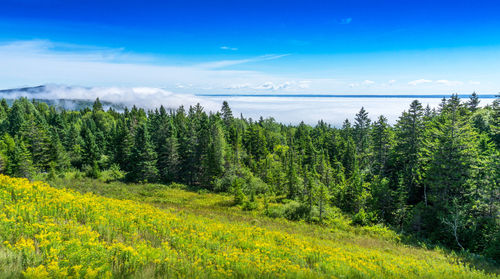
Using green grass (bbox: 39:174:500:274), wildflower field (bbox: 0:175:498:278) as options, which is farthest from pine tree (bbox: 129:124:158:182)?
wildflower field (bbox: 0:175:498:278)

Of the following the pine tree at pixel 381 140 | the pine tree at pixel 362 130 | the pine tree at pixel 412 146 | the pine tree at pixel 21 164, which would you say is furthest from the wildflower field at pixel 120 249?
the pine tree at pixel 362 130

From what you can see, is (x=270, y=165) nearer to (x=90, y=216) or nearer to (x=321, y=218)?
(x=321, y=218)

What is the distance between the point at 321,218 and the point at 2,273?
2808 cm

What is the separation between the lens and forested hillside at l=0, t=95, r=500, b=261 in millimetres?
22266

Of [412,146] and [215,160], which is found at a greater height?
[412,146]

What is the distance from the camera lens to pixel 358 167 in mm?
43438

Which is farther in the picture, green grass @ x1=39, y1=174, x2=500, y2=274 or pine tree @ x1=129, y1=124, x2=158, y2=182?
pine tree @ x1=129, y1=124, x2=158, y2=182

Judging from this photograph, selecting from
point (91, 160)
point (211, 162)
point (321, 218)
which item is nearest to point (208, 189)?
point (211, 162)

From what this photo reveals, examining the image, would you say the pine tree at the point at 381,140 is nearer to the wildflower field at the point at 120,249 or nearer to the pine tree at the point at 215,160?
the pine tree at the point at 215,160

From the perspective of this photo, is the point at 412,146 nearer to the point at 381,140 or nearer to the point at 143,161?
the point at 381,140

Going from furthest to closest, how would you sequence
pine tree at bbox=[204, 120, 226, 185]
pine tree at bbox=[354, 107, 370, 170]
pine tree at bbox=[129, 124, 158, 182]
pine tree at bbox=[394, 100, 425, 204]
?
pine tree at bbox=[354, 107, 370, 170] → pine tree at bbox=[129, 124, 158, 182] → pine tree at bbox=[204, 120, 226, 185] → pine tree at bbox=[394, 100, 425, 204]

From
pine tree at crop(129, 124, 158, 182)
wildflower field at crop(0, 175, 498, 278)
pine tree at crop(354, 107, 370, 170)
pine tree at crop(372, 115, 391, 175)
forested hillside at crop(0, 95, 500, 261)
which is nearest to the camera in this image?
wildflower field at crop(0, 175, 498, 278)

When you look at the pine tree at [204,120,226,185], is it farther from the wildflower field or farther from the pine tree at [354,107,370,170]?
the pine tree at [354,107,370,170]

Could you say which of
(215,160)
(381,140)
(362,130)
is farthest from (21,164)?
(362,130)
